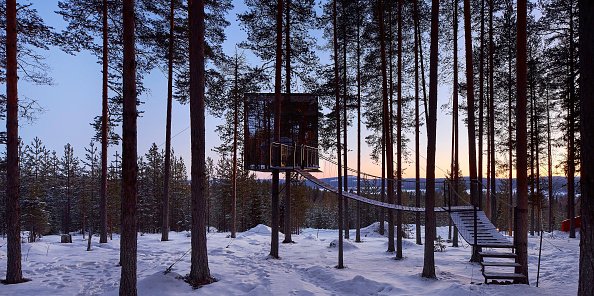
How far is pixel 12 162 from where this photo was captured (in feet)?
23.6

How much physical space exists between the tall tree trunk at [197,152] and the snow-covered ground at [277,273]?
471 millimetres

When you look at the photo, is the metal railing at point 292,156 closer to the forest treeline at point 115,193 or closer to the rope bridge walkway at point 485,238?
the rope bridge walkway at point 485,238

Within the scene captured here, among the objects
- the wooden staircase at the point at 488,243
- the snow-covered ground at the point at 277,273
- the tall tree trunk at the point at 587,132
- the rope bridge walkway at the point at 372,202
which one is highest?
the tall tree trunk at the point at 587,132

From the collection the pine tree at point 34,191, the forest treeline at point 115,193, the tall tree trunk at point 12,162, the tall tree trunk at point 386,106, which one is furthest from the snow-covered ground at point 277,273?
the forest treeline at point 115,193

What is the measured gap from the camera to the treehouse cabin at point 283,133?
37.9ft

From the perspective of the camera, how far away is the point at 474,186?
1013 cm

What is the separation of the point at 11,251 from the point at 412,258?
34.5 feet

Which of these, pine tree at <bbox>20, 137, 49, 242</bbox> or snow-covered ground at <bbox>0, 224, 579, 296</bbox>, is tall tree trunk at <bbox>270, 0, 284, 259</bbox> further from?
pine tree at <bbox>20, 137, 49, 242</bbox>

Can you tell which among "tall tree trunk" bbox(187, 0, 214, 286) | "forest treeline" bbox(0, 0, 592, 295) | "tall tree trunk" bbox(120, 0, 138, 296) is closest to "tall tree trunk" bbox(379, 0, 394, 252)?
"forest treeline" bbox(0, 0, 592, 295)

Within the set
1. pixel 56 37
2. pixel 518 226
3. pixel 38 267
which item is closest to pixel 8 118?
pixel 56 37

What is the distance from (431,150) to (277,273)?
15.4ft

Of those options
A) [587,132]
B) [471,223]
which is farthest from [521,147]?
[587,132]

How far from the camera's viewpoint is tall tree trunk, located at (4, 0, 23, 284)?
7.07 meters

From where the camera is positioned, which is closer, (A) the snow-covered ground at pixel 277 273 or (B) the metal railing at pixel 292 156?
(A) the snow-covered ground at pixel 277 273
